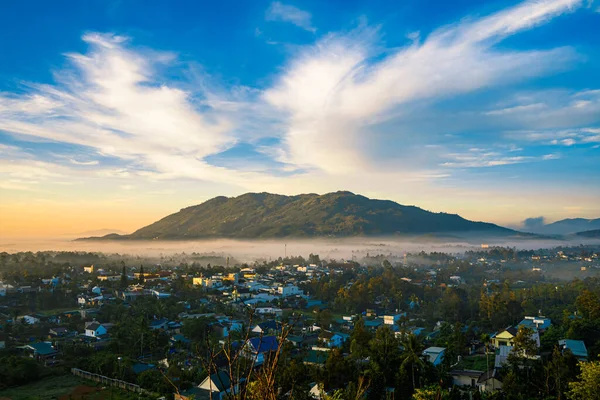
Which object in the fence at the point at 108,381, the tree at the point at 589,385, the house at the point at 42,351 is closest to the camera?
the tree at the point at 589,385

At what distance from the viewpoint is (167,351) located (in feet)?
73.2

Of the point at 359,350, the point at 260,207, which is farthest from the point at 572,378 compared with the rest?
the point at 260,207

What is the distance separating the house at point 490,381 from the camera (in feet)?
48.1

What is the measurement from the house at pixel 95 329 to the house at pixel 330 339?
13084 mm

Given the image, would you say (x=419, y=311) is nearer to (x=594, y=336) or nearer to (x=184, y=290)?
(x=594, y=336)

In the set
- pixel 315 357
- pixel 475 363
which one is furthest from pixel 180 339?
pixel 475 363

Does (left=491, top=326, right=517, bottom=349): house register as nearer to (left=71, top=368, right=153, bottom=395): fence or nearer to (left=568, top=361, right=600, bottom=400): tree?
(left=568, top=361, right=600, bottom=400): tree

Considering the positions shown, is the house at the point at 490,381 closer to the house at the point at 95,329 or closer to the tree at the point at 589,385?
the tree at the point at 589,385

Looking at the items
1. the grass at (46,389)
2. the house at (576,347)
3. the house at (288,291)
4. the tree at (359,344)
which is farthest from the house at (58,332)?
the house at (576,347)

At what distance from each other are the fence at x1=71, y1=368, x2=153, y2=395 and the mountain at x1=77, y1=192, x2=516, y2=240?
394ft

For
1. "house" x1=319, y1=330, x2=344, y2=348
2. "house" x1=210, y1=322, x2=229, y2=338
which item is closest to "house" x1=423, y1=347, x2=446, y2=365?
"house" x1=319, y1=330, x2=344, y2=348

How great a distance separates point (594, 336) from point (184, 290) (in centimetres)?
3330

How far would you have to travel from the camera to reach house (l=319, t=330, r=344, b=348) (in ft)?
79.1

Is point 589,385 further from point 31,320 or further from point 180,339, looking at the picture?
point 31,320
